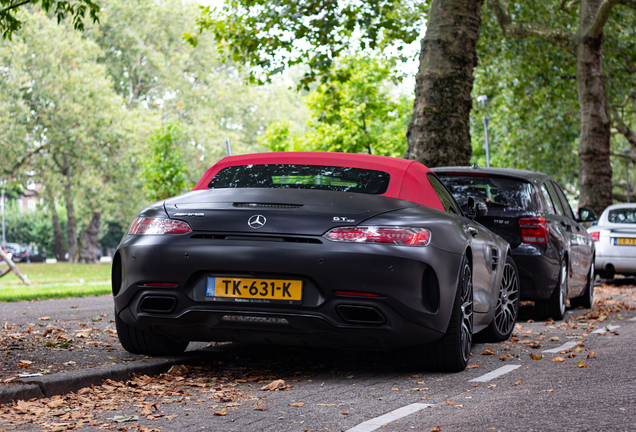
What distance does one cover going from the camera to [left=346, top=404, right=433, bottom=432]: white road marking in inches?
161

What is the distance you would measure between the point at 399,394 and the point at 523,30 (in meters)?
20.6

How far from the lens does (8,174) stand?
137 feet

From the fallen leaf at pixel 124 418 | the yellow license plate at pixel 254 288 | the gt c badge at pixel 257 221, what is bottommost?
the fallen leaf at pixel 124 418

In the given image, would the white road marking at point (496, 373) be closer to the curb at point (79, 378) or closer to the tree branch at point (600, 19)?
the curb at point (79, 378)

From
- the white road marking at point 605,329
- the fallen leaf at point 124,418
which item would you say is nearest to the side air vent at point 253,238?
the fallen leaf at point 124,418

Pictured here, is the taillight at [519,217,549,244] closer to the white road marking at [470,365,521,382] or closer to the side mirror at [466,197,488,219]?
the side mirror at [466,197,488,219]

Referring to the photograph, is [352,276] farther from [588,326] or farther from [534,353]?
[588,326]

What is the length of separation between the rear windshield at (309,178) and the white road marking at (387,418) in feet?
Answer: 5.31

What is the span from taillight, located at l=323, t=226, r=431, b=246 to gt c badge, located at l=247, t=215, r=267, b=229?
1.34 ft

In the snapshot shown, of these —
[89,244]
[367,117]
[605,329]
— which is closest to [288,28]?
[605,329]

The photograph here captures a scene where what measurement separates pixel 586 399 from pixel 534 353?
222cm

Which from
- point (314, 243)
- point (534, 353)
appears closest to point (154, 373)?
point (314, 243)

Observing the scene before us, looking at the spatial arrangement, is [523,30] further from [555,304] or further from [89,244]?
[89,244]

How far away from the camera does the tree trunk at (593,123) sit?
23.9 metres
